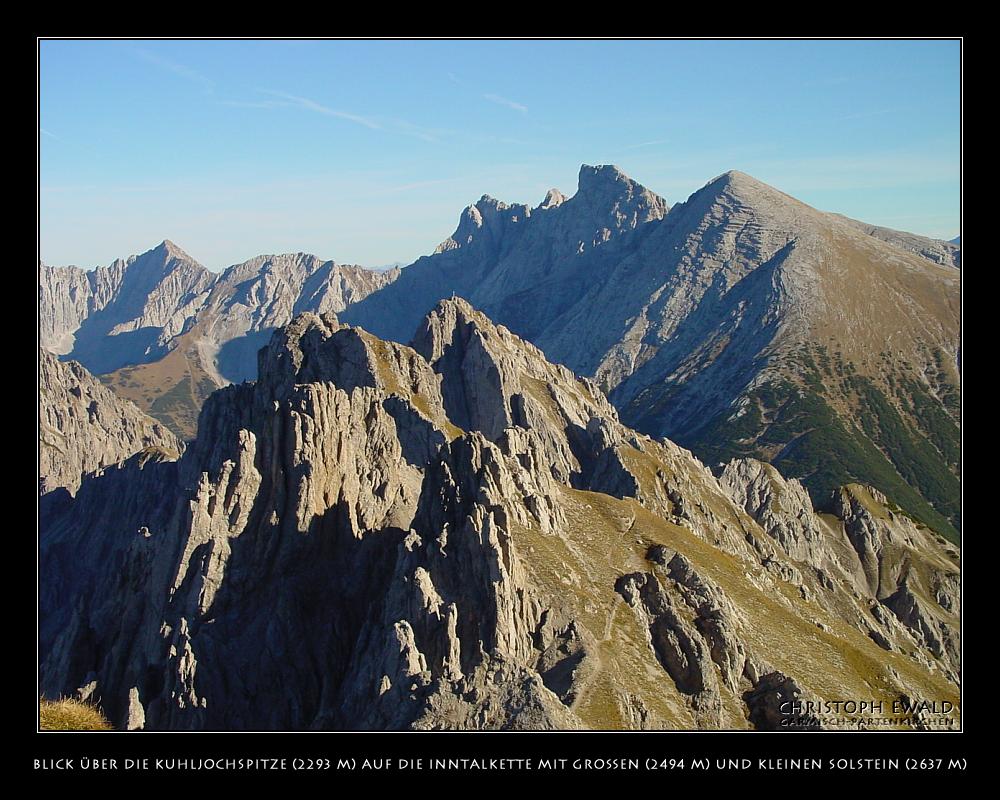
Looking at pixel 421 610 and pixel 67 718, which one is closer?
pixel 67 718

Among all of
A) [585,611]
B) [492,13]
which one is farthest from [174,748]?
[585,611]

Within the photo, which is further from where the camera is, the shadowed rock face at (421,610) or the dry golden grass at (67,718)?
the shadowed rock face at (421,610)

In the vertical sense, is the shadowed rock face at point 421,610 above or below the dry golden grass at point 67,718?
below

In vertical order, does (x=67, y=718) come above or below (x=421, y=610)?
above

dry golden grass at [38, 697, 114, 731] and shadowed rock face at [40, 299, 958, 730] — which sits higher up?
dry golden grass at [38, 697, 114, 731]

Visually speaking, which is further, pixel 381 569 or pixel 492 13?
pixel 381 569

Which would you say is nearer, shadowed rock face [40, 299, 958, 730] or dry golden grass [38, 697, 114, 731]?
dry golden grass [38, 697, 114, 731]

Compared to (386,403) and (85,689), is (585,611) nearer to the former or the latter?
(85,689)
